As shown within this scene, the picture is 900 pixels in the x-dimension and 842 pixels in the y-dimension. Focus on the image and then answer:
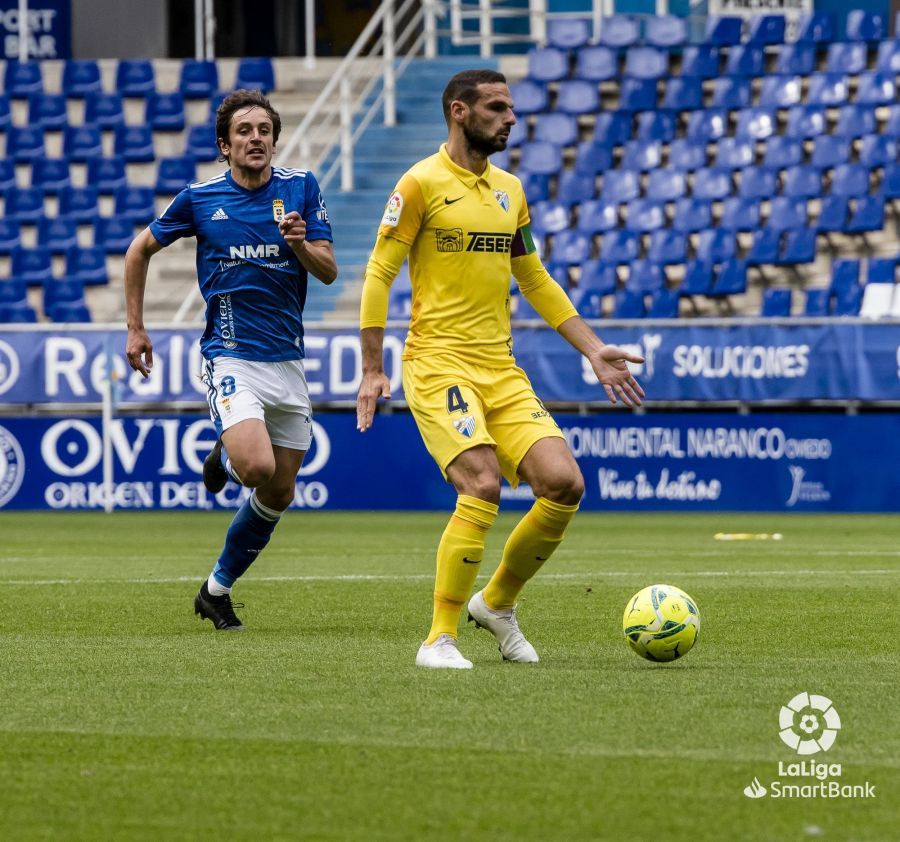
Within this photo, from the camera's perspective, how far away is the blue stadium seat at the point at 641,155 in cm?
2328

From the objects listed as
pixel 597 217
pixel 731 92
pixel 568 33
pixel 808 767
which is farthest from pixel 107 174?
pixel 808 767

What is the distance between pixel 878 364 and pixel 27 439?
8.86 m

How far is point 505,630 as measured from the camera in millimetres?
6812

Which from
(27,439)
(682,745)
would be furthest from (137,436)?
(682,745)

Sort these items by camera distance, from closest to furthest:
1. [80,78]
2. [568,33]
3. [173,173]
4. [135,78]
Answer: [568,33], [173,173], [135,78], [80,78]

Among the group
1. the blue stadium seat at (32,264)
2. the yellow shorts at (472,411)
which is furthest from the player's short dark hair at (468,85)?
the blue stadium seat at (32,264)

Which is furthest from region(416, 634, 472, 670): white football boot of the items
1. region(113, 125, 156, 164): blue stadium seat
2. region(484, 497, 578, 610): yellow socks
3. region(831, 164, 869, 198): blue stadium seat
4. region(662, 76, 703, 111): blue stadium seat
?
region(113, 125, 156, 164): blue stadium seat

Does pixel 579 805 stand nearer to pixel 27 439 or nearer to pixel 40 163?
pixel 27 439

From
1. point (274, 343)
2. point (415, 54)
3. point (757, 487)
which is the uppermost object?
point (415, 54)

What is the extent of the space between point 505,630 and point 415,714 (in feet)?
4.80

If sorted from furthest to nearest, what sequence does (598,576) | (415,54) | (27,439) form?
1. (415,54)
2. (27,439)
3. (598,576)

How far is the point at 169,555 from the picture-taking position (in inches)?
515

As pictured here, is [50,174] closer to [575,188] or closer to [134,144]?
[134,144]

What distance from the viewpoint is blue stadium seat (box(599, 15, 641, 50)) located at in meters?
24.8
